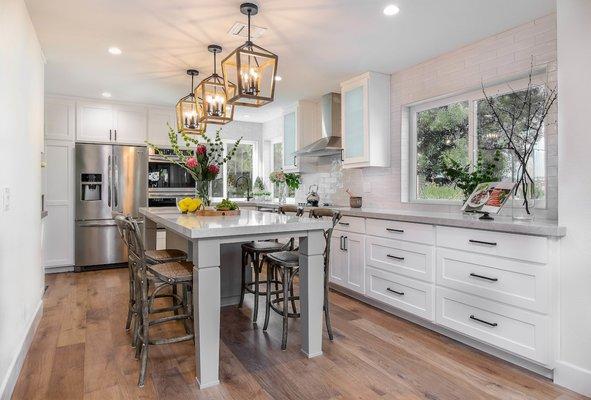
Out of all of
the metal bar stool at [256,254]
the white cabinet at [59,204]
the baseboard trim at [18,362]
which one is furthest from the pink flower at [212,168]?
the white cabinet at [59,204]

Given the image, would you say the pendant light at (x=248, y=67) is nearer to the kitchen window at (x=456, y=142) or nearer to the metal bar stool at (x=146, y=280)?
the metal bar stool at (x=146, y=280)

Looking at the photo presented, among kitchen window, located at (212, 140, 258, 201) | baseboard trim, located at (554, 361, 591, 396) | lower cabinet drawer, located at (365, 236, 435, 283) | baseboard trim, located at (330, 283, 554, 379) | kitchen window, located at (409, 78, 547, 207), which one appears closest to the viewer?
baseboard trim, located at (554, 361, 591, 396)

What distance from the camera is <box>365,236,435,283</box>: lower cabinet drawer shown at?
2921 mm

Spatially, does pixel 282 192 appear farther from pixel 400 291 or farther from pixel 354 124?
pixel 400 291

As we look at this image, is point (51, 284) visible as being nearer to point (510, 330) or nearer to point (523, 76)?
point (510, 330)

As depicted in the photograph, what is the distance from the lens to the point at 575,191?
6.84 feet

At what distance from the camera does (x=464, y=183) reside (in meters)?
3.15

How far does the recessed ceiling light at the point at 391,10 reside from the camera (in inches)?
105

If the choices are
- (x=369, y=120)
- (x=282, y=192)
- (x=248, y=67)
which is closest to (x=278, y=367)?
(x=248, y=67)

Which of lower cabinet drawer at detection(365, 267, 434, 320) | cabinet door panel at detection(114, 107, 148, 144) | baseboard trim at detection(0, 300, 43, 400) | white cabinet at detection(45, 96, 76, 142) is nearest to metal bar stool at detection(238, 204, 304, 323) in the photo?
lower cabinet drawer at detection(365, 267, 434, 320)

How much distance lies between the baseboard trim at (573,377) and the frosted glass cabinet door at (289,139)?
13.5 ft

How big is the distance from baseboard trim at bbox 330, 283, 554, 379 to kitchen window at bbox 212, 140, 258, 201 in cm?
356

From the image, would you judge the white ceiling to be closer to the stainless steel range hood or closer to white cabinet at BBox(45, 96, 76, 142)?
the stainless steel range hood

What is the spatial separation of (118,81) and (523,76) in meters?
4.28
